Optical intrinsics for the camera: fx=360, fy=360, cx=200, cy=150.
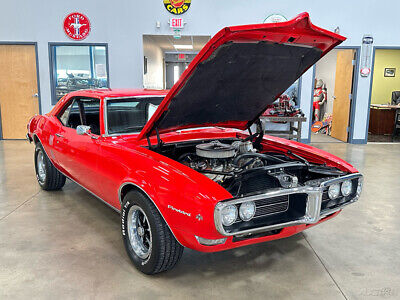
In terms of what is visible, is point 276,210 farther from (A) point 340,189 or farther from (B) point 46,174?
(B) point 46,174

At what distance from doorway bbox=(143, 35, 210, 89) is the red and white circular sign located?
1288 millimetres

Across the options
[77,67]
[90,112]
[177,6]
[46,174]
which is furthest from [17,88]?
[90,112]

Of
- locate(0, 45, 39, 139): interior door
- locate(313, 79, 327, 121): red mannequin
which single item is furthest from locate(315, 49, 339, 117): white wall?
locate(0, 45, 39, 139): interior door

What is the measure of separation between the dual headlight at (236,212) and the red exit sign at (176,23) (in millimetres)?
6469

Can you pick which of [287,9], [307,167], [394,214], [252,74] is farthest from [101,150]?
[287,9]

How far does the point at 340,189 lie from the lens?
2.62 metres

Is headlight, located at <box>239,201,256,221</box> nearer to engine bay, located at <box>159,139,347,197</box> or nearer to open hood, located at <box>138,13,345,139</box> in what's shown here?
engine bay, located at <box>159,139,347,197</box>

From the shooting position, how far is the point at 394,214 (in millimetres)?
3787

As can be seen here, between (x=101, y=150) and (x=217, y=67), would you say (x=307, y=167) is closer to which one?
(x=217, y=67)

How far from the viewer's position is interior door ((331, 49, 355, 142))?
854 centimetres

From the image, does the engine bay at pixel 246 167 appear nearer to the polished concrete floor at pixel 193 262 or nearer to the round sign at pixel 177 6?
the polished concrete floor at pixel 193 262

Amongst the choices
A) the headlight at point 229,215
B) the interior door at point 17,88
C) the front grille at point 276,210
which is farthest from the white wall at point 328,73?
the headlight at point 229,215

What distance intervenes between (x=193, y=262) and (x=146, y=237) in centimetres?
42

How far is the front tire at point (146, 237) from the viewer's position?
2.34 m
